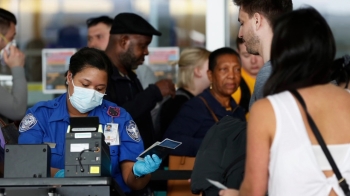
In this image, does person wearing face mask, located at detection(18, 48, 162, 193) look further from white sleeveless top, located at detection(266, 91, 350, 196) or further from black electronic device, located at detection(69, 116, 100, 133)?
white sleeveless top, located at detection(266, 91, 350, 196)

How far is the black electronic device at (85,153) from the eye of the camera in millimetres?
3750

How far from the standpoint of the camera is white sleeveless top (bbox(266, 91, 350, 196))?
2963mm

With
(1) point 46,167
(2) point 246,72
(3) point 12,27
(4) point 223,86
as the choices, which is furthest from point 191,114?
(1) point 46,167

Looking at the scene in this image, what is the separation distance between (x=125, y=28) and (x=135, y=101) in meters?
0.71

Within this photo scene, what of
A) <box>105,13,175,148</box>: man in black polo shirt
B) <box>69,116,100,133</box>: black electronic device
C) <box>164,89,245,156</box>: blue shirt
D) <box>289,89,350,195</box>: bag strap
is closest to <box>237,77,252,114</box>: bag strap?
<box>164,89,245,156</box>: blue shirt

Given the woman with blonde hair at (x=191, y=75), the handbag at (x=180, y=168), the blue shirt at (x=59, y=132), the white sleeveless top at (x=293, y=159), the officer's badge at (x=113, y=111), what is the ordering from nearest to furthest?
the white sleeveless top at (x=293, y=159)
the blue shirt at (x=59, y=132)
the officer's badge at (x=113, y=111)
the handbag at (x=180, y=168)
the woman with blonde hair at (x=191, y=75)

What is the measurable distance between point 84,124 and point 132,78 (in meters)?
1.93

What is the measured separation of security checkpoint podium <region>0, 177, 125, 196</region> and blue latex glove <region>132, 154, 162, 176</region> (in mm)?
399

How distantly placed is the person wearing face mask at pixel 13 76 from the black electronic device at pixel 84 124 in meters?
1.80

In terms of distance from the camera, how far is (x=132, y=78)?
5.77 meters

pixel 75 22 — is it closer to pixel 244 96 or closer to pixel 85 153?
pixel 244 96

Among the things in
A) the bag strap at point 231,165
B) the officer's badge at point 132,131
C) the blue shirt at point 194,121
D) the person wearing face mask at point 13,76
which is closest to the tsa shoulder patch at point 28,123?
the officer's badge at point 132,131

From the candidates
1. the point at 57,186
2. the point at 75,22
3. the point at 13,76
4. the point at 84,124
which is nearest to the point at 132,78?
the point at 13,76

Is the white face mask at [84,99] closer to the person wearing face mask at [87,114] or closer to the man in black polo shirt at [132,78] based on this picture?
the person wearing face mask at [87,114]
